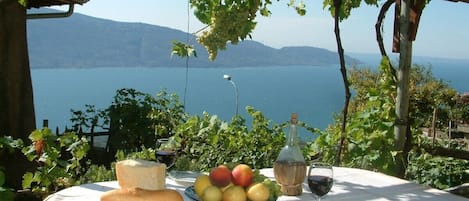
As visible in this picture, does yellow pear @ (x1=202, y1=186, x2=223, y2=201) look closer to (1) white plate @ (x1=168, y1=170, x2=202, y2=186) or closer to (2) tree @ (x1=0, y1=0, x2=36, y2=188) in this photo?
(1) white plate @ (x1=168, y1=170, x2=202, y2=186)

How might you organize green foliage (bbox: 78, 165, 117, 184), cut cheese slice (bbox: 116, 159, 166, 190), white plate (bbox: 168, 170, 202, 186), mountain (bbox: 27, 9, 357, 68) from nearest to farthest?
cut cheese slice (bbox: 116, 159, 166, 190) → white plate (bbox: 168, 170, 202, 186) → green foliage (bbox: 78, 165, 117, 184) → mountain (bbox: 27, 9, 357, 68)

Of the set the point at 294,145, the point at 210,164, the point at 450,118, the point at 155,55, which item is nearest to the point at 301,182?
the point at 294,145

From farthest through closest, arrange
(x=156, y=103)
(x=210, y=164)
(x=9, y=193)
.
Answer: (x=156, y=103), (x=210, y=164), (x=9, y=193)

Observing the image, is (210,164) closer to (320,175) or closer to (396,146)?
(396,146)

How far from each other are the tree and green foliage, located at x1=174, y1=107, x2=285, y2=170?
188 cm

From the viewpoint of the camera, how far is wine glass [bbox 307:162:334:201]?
1.75 m

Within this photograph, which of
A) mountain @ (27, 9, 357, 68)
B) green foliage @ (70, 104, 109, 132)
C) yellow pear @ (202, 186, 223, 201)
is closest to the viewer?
yellow pear @ (202, 186, 223, 201)

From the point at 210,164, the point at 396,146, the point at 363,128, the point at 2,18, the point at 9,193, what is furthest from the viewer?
the point at 2,18

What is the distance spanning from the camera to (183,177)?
2.14 m

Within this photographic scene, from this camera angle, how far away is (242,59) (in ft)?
179

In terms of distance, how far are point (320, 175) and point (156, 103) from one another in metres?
4.55

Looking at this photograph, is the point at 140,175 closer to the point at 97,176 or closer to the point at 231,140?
the point at 97,176

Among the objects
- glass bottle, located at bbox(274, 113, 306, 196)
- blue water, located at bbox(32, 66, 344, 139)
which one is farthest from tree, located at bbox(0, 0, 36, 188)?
blue water, located at bbox(32, 66, 344, 139)

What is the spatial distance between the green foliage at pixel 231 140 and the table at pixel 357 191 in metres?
1.52
